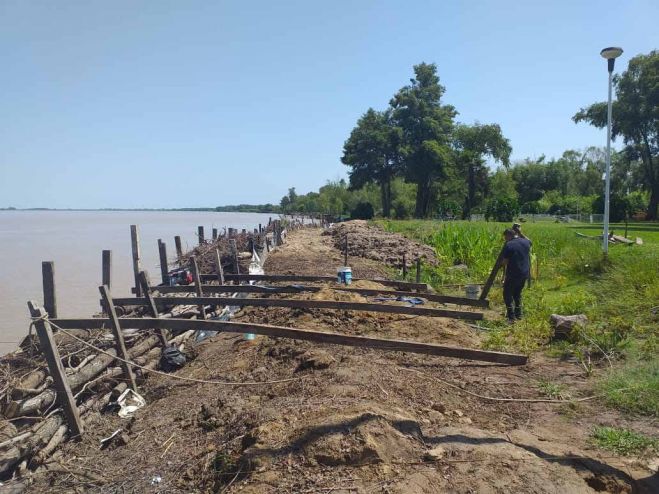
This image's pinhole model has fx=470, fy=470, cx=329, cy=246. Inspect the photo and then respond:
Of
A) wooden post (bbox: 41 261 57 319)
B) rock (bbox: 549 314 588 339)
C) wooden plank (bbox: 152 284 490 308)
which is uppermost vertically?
wooden post (bbox: 41 261 57 319)

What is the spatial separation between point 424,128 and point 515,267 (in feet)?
138

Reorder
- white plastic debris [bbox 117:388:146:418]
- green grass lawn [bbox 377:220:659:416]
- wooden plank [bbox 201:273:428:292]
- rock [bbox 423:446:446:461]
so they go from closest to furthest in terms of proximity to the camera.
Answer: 1. rock [bbox 423:446:446:461]
2. green grass lawn [bbox 377:220:659:416]
3. white plastic debris [bbox 117:388:146:418]
4. wooden plank [bbox 201:273:428:292]

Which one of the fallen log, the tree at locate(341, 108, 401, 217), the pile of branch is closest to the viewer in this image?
the pile of branch

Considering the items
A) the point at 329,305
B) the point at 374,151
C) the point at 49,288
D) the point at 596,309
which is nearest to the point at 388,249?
the point at 596,309

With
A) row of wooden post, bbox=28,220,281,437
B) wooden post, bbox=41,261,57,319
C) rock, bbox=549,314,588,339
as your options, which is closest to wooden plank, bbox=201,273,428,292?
row of wooden post, bbox=28,220,281,437

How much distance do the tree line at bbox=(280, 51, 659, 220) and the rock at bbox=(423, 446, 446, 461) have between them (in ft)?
123

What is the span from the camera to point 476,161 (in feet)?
181

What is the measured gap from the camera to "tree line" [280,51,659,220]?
35.1 metres

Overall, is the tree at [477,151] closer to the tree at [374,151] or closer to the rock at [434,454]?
the tree at [374,151]

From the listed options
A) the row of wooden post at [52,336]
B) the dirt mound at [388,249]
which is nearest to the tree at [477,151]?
the dirt mound at [388,249]

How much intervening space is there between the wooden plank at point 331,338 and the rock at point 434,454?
5.38 feet

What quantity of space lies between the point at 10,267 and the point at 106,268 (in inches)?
806

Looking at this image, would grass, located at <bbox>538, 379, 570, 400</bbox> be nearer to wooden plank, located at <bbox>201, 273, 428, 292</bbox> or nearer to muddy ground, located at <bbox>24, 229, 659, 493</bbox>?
muddy ground, located at <bbox>24, 229, 659, 493</bbox>

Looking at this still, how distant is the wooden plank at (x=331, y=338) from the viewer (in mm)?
5148
